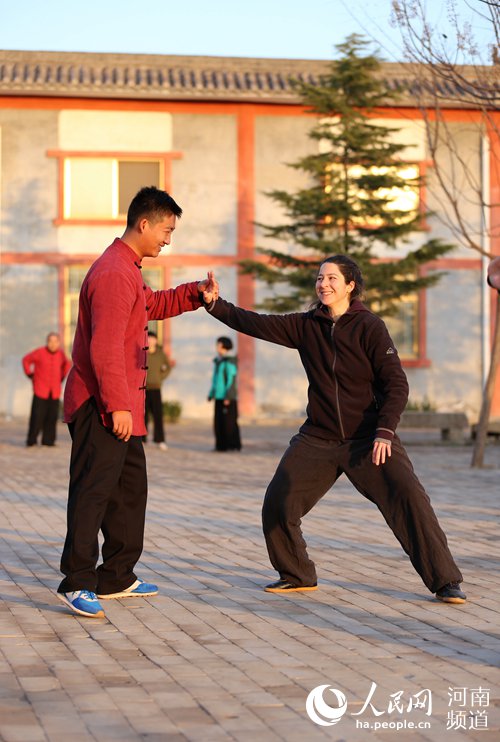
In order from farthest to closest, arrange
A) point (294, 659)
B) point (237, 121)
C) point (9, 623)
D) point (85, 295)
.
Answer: point (237, 121) → point (85, 295) → point (9, 623) → point (294, 659)

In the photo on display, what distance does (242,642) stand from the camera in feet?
20.4

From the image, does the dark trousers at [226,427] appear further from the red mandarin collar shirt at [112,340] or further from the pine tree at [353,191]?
the red mandarin collar shirt at [112,340]

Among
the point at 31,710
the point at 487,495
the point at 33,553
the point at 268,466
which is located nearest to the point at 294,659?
the point at 31,710

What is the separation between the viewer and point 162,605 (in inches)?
286

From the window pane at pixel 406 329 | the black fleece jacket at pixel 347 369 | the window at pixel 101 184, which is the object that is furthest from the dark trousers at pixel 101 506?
the window pane at pixel 406 329

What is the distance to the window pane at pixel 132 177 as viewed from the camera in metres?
30.6

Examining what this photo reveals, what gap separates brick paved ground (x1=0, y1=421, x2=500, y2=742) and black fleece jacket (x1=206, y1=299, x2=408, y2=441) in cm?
91

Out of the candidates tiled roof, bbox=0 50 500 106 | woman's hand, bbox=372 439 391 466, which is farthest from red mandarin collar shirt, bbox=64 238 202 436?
tiled roof, bbox=0 50 500 106

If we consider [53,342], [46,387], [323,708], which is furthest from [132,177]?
[323,708]

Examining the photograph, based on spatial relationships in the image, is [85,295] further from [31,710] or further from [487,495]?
[487,495]

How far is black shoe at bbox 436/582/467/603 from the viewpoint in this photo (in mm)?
7264

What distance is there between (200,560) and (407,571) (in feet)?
4.42

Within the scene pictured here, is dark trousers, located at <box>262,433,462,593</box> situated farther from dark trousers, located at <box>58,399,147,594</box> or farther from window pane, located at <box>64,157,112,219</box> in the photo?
window pane, located at <box>64,157,112,219</box>

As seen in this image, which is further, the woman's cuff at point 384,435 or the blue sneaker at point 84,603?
the woman's cuff at point 384,435
